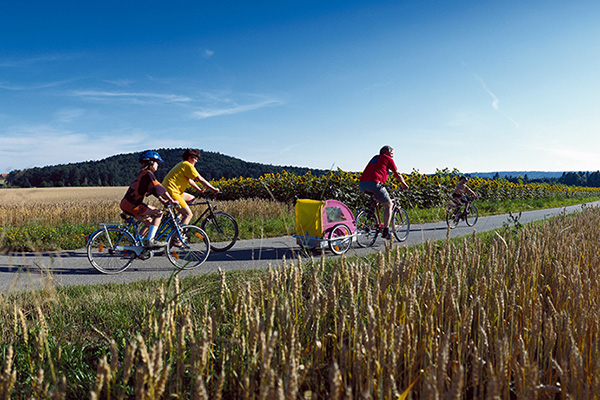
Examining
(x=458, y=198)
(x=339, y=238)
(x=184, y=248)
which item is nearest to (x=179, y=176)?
(x=184, y=248)

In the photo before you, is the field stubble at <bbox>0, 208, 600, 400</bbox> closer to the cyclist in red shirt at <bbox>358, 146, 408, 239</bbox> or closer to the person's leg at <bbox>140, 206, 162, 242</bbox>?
the person's leg at <bbox>140, 206, 162, 242</bbox>

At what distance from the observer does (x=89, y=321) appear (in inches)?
135

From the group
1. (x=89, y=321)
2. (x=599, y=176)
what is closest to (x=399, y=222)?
(x=89, y=321)

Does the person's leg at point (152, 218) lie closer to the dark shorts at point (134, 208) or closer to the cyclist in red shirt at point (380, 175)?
the dark shorts at point (134, 208)

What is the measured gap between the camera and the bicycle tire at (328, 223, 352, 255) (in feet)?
24.7

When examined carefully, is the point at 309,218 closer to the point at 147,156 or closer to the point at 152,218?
the point at 152,218

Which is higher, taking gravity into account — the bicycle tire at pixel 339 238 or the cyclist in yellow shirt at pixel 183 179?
the cyclist in yellow shirt at pixel 183 179

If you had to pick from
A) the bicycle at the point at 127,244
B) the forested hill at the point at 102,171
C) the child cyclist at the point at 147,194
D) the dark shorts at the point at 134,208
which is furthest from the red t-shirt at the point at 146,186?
the forested hill at the point at 102,171

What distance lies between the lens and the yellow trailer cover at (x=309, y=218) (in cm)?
732

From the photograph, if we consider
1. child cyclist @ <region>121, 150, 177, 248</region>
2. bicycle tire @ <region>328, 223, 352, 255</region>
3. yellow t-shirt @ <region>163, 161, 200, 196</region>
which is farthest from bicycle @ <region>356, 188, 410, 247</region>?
child cyclist @ <region>121, 150, 177, 248</region>

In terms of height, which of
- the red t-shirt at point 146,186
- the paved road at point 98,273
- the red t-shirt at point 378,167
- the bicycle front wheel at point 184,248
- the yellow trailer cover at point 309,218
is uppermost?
the red t-shirt at point 378,167

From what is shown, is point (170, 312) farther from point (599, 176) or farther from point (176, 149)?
point (599, 176)

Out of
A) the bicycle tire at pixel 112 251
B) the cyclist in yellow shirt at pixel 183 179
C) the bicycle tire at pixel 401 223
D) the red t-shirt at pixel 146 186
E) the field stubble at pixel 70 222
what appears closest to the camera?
the red t-shirt at pixel 146 186

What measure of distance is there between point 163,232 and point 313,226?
2.66m
